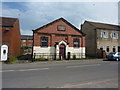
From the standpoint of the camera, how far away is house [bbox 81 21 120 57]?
26.7 meters

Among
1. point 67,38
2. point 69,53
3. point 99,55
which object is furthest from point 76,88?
point 99,55

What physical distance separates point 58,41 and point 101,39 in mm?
12039

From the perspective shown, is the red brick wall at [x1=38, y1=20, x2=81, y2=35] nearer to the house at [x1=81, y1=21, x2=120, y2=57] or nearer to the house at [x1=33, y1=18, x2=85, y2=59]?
the house at [x1=33, y1=18, x2=85, y2=59]

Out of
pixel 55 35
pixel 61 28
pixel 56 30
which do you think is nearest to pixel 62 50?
pixel 55 35

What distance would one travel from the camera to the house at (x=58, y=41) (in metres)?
20.1

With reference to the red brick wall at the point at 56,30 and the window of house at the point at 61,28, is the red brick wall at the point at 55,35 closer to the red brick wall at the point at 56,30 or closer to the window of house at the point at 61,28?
the red brick wall at the point at 56,30

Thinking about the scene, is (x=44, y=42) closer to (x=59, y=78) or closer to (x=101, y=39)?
(x=59, y=78)

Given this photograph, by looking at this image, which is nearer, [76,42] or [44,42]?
[44,42]

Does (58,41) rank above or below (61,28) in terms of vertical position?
below

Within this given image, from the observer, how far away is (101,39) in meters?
27.1

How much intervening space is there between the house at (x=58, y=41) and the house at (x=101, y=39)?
5312mm

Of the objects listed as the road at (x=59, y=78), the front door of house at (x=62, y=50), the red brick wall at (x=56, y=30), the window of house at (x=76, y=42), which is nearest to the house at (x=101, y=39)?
the window of house at (x=76, y=42)

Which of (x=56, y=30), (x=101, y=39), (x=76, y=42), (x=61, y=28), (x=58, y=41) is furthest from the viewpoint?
(x=101, y=39)

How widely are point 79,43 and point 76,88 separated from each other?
62.5ft
